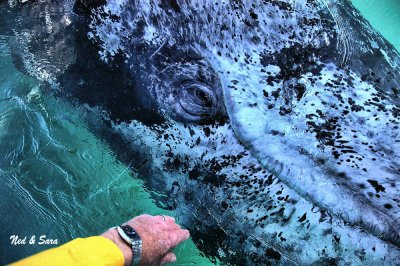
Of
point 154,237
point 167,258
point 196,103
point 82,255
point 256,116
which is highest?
point 256,116

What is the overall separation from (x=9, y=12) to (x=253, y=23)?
2.40 meters

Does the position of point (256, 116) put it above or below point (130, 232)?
above

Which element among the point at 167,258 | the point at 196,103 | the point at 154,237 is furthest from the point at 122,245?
the point at 196,103

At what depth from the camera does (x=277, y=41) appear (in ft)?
11.3

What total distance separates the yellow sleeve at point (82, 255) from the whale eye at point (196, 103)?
1.32m

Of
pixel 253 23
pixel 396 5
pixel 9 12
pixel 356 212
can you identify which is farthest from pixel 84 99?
pixel 396 5

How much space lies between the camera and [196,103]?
3.29 metres

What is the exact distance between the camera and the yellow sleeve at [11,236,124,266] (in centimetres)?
200

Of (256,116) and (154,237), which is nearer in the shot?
(154,237)

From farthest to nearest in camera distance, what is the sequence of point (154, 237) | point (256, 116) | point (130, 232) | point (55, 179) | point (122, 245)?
point (55, 179), point (256, 116), point (154, 237), point (130, 232), point (122, 245)

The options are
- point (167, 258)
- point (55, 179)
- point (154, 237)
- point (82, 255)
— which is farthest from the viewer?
point (55, 179)

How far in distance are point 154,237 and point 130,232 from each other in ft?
0.79

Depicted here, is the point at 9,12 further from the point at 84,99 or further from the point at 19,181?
the point at 19,181

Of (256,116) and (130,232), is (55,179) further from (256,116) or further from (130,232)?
(256,116)
